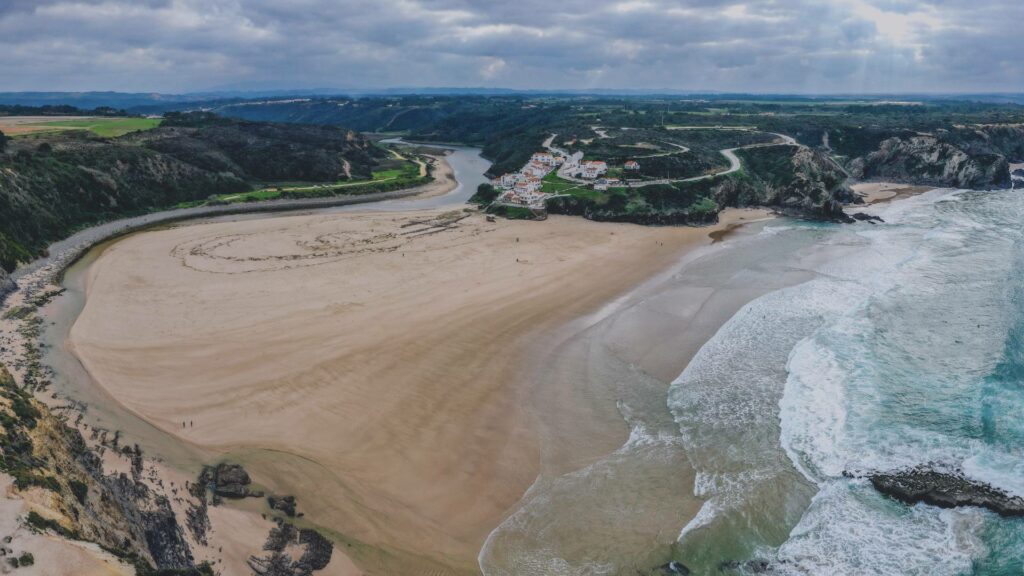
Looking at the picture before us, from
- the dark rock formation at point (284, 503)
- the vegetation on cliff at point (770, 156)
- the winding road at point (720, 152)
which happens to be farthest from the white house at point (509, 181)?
the dark rock formation at point (284, 503)

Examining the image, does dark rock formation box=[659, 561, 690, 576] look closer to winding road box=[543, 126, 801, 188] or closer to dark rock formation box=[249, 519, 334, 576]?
dark rock formation box=[249, 519, 334, 576]

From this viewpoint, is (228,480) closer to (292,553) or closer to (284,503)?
(284,503)

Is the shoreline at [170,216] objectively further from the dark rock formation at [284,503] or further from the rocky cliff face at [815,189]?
the rocky cliff face at [815,189]

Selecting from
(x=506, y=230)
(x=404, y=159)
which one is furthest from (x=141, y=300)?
(x=404, y=159)

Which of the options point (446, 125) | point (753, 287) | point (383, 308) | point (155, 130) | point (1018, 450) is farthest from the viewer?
point (446, 125)

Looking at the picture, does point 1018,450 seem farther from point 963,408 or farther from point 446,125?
point 446,125

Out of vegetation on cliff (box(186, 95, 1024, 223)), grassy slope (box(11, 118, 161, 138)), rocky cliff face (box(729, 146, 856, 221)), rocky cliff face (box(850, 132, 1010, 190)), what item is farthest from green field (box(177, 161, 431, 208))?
rocky cliff face (box(850, 132, 1010, 190))

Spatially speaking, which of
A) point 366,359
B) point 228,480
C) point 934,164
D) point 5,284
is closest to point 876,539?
point 228,480
